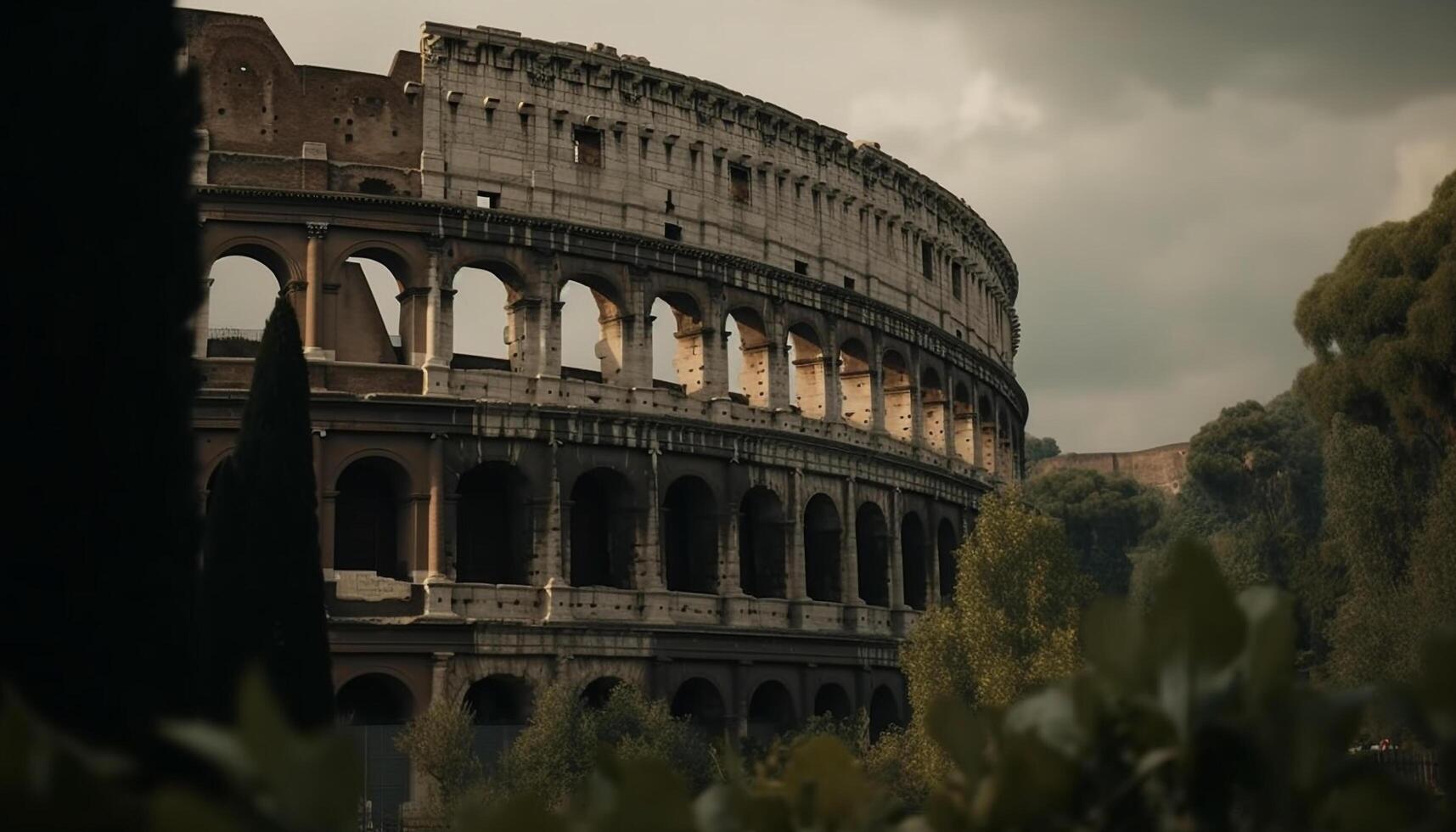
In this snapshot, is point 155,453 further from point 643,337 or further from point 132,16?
point 643,337

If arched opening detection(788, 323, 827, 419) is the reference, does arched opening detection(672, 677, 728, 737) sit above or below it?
below

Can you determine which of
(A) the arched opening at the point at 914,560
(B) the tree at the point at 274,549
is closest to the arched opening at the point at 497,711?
(B) the tree at the point at 274,549

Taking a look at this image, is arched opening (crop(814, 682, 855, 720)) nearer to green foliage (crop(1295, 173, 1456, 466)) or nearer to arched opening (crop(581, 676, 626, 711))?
arched opening (crop(581, 676, 626, 711))

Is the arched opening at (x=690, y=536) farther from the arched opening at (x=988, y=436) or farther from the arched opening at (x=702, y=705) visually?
the arched opening at (x=988, y=436)

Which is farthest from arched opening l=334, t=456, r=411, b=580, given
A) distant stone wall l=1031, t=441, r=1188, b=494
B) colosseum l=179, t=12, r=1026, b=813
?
distant stone wall l=1031, t=441, r=1188, b=494

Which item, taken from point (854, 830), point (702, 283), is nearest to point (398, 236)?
point (702, 283)

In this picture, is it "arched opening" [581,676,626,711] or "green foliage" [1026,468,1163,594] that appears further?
"green foliage" [1026,468,1163,594]
